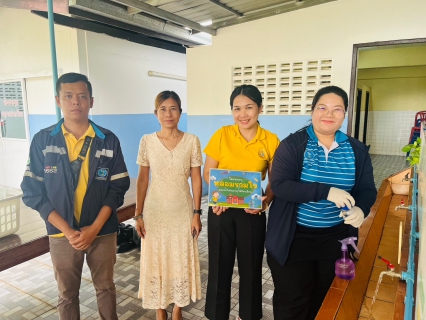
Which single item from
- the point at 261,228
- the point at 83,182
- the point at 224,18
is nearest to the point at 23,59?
the point at 224,18

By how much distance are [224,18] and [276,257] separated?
371 centimetres

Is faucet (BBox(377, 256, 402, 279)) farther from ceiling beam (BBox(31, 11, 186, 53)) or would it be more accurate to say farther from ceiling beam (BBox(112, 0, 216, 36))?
ceiling beam (BBox(31, 11, 186, 53))

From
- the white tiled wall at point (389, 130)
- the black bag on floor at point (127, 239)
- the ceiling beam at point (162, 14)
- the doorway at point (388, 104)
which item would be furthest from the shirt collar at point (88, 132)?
the white tiled wall at point (389, 130)

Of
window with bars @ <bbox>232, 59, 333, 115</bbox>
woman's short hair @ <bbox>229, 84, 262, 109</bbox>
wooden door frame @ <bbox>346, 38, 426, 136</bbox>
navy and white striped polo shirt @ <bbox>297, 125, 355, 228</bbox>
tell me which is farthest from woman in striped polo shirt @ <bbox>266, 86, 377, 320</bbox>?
window with bars @ <bbox>232, 59, 333, 115</bbox>

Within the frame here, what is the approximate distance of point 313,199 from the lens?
1254mm

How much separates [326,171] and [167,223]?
0.92 metres

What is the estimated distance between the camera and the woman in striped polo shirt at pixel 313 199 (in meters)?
1.33

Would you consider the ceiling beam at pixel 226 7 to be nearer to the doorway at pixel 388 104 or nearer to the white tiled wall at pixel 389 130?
the doorway at pixel 388 104

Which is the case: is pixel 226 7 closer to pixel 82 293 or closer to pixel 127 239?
pixel 127 239

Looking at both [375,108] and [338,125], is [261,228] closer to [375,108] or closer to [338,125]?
[338,125]

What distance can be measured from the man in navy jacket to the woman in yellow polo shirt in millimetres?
530

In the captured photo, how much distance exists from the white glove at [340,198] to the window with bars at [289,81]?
9.32 ft

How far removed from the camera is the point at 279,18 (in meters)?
3.90

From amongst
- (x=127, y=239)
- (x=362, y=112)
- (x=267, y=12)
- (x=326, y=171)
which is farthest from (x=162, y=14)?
(x=362, y=112)
